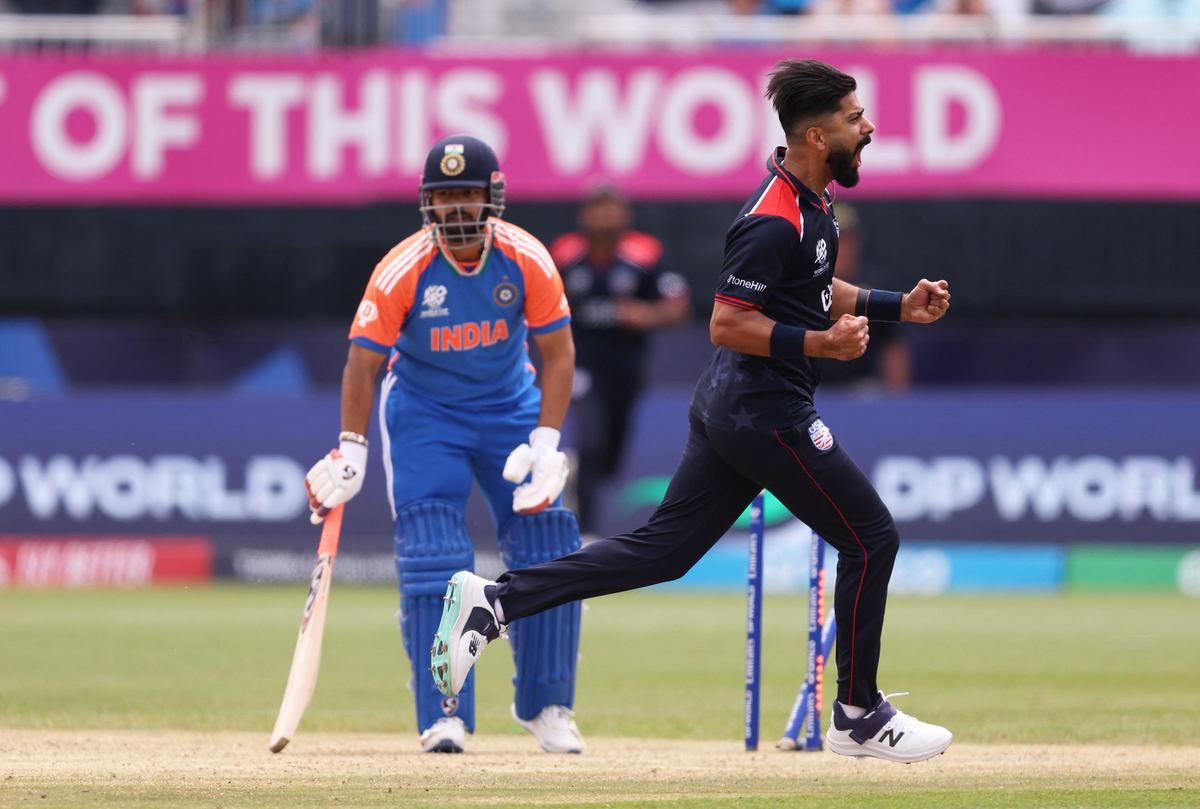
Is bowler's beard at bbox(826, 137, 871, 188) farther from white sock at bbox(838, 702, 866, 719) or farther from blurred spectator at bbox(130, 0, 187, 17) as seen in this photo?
blurred spectator at bbox(130, 0, 187, 17)

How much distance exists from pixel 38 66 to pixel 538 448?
9679 mm

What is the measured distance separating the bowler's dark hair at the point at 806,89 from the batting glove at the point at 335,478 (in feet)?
6.43

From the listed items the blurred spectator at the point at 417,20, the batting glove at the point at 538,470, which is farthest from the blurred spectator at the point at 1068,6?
the batting glove at the point at 538,470

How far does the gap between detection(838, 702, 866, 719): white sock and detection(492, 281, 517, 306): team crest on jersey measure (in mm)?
1910

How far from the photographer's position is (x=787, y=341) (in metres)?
5.95

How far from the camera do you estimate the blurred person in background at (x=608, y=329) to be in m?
13.5

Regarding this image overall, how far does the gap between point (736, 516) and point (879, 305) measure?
80cm

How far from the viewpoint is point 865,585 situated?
20.4 ft

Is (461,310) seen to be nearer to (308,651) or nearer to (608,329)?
(308,651)

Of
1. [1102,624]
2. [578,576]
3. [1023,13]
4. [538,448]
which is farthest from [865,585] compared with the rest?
[1023,13]

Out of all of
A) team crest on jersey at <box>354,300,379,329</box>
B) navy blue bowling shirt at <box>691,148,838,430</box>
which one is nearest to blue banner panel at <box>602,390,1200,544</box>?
team crest on jersey at <box>354,300,379,329</box>

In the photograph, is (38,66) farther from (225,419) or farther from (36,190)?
(225,419)

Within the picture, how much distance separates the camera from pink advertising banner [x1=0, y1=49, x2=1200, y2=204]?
14.7 m

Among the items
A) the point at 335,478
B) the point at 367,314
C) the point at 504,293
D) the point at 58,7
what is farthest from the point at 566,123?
the point at 335,478
